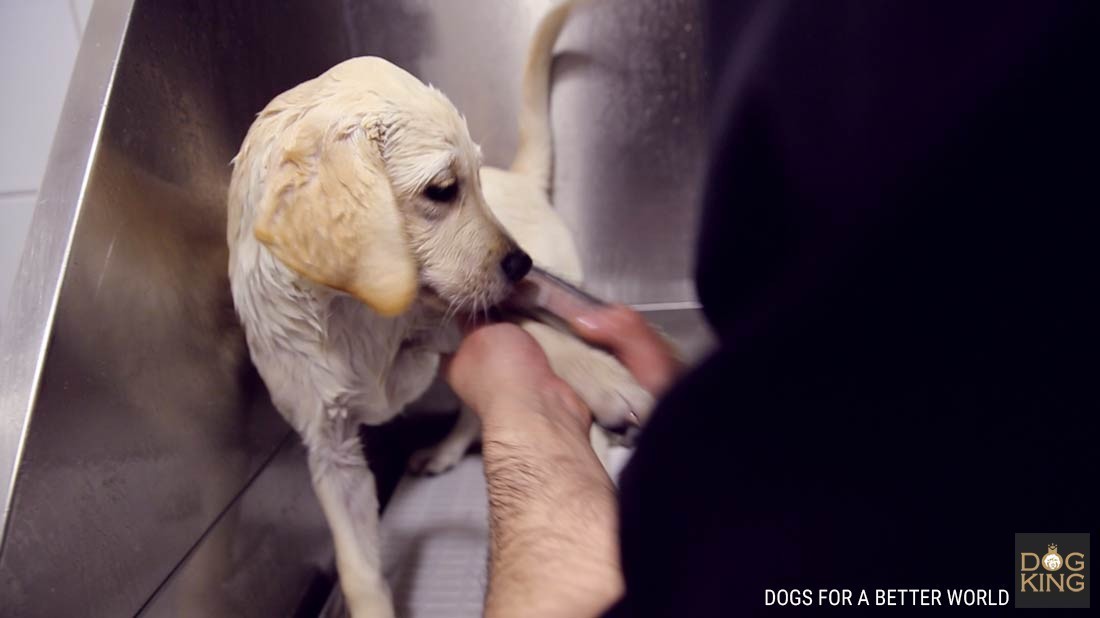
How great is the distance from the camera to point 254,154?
610 mm

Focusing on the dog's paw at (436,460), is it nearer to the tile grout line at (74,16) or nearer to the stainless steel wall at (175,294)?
the stainless steel wall at (175,294)

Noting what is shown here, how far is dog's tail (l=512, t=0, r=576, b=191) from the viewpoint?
3.38ft

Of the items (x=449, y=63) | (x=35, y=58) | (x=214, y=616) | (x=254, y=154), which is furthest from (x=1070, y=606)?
(x=35, y=58)

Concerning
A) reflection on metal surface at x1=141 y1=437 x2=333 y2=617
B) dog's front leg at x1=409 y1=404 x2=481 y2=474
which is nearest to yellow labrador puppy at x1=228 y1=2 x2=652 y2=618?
reflection on metal surface at x1=141 y1=437 x2=333 y2=617

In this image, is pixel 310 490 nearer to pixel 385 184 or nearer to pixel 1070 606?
pixel 385 184

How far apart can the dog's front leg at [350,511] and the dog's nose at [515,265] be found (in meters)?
0.26

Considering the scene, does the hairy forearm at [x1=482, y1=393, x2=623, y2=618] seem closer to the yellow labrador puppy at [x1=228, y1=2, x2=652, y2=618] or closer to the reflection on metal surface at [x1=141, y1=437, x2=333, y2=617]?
the yellow labrador puppy at [x1=228, y1=2, x2=652, y2=618]

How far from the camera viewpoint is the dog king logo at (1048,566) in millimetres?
258

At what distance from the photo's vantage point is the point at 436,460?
1.12 meters

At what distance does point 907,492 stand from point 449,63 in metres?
1.02

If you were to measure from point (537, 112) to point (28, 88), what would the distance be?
31.7 inches

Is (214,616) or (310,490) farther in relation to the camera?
(310,490)

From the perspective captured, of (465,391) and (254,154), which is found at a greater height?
(254,154)

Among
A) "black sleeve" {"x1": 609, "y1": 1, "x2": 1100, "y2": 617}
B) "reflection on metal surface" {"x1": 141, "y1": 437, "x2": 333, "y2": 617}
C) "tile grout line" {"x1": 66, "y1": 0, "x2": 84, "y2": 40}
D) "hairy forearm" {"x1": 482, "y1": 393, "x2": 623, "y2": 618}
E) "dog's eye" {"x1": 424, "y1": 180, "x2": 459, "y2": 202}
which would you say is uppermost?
"tile grout line" {"x1": 66, "y1": 0, "x2": 84, "y2": 40}
